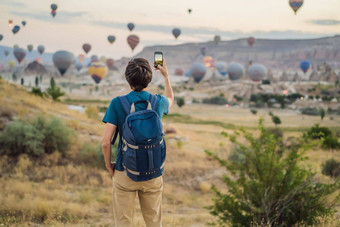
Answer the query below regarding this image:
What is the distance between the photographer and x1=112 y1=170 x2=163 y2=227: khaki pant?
2.91 m

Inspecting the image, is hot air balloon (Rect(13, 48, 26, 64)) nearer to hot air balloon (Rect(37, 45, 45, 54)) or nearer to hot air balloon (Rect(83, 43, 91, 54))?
hot air balloon (Rect(83, 43, 91, 54))

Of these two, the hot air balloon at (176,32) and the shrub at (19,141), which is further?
Answer: the hot air balloon at (176,32)

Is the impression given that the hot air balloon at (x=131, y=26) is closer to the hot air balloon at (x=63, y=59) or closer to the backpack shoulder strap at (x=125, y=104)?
the hot air balloon at (x=63, y=59)

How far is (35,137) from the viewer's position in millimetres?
12555

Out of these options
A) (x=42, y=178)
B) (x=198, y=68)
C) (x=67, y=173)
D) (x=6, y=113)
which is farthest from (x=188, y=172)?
(x=198, y=68)

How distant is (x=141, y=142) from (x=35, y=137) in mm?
10871

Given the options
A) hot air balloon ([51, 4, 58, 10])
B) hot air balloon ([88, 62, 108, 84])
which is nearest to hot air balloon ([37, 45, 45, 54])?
hot air balloon ([51, 4, 58, 10])

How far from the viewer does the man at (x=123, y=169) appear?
278cm

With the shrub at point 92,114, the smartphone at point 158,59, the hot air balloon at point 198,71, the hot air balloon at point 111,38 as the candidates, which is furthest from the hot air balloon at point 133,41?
the smartphone at point 158,59

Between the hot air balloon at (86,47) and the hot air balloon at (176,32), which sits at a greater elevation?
the hot air balloon at (176,32)

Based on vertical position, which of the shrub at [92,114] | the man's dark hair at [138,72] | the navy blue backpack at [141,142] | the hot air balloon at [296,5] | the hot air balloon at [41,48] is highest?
the hot air balloon at [296,5]

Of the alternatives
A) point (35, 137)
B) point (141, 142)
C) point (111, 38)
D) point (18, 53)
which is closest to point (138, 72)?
point (141, 142)

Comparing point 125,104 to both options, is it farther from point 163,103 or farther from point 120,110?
point 163,103

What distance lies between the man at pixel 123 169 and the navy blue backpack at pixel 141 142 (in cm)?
8
